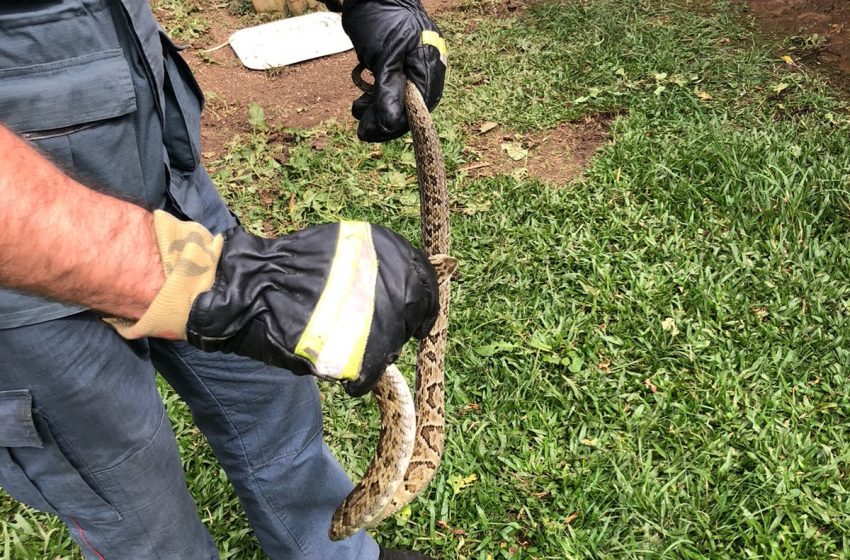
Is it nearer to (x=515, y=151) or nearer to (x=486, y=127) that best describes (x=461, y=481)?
(x=515, y=151)

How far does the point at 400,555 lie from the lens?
2910 millimetres

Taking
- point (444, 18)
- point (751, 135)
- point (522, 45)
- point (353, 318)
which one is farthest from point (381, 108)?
point (444, 18)

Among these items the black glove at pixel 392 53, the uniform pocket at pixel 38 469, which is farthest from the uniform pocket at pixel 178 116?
the black glove at pixel 392 53

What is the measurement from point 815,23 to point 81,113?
6.19 metres

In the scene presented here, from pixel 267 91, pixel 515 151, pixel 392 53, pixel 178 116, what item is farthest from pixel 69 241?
pixel 267 91

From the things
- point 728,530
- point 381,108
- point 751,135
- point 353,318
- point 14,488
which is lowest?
point 728,530

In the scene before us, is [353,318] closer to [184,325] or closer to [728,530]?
[184,325]

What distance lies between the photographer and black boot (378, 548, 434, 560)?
9.46ft

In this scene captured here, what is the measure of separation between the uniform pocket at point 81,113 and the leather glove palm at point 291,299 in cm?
36

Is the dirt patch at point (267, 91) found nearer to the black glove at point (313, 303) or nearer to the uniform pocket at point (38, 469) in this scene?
the uniform pocket at point (38, 469)

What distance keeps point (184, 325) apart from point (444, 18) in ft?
20.0

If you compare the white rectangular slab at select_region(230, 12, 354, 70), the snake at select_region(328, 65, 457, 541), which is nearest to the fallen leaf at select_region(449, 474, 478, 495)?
the snake at select_region(328, 65, 457, 541)

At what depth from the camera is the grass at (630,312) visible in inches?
122

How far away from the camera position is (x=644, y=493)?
3.10 metres
